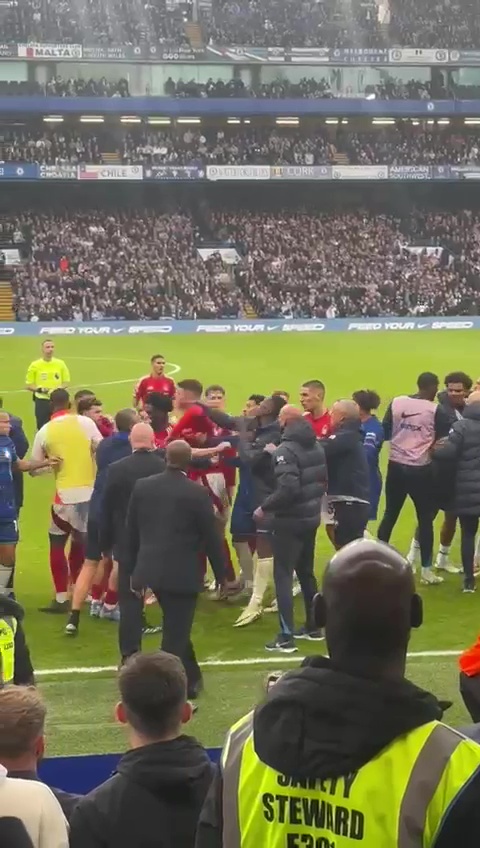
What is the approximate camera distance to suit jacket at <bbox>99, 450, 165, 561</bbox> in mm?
8125

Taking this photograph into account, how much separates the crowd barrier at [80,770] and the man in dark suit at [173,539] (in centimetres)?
266

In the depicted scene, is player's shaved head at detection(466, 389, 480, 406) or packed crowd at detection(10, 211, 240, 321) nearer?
player's shaved head at detection(466, 389, 480, 406)

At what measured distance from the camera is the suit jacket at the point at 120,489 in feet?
26.7

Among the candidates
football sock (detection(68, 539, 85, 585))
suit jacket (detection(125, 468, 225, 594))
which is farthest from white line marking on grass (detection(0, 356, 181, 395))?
suit jacket (detection(125, 468, 225, 594))

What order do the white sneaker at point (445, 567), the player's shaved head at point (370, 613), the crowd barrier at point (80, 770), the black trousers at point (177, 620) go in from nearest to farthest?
the player's shaved head at point (370, 613) < the crowd barrier at point (80, 770) < the black trousers at point (177, 620) < the white sneaker at point (445, 567)

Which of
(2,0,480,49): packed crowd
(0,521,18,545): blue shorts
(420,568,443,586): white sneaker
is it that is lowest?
(420,568,443,586): white sneaker

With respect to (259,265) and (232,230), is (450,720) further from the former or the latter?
(232,230)

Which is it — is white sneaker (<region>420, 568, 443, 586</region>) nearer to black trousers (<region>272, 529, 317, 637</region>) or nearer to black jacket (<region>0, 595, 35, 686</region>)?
black trousers (<region>272, 529, 317, 637</region>)

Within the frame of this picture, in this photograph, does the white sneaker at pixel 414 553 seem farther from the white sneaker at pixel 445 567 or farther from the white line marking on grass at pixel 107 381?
the white line marking on grass at pixel 107 381

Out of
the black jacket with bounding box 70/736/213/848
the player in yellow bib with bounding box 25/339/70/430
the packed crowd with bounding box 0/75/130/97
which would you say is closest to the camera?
the black jacket with bounding box 70/736/213/848

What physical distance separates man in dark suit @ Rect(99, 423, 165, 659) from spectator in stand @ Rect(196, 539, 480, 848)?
5.63 meters

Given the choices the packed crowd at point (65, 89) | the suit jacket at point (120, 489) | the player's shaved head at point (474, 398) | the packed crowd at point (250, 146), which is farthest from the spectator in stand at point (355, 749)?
the packed crowd at point (65, 89)


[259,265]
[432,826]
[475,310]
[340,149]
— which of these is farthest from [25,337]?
[432,826]

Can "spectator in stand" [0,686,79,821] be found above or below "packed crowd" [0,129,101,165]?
above
